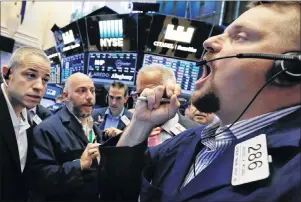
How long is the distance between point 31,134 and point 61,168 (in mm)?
146

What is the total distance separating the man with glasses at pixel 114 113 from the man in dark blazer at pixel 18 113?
196 millimetres

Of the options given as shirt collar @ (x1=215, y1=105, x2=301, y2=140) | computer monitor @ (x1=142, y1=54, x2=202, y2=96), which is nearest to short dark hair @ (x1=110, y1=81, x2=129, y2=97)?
computer monitor @ (x1=142, y1=54, x2=202, y2=96)

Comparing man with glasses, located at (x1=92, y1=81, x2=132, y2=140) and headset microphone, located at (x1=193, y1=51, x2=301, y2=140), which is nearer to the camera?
headset microphone, located at (x1=193, y1=51, x2=301, y2=140)

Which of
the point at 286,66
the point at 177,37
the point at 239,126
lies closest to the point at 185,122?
the point at 177,37

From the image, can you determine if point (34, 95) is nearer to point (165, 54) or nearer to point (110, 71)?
point (110, 71)

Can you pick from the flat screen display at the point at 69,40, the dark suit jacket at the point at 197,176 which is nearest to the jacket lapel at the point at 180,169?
the dark suit jacket at the point at 197,176

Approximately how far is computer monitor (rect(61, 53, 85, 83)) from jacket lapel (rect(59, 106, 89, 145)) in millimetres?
139

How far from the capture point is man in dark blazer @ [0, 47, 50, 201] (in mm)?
996

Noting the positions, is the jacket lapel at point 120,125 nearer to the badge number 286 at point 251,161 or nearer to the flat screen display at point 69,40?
the flat screen display at point 69,40

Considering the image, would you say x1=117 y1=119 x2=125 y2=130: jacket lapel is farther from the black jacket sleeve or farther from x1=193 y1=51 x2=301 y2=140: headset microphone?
x1=193 y1=51 x2=301 y2=140: headset microphone

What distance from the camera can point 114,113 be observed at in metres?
1.07

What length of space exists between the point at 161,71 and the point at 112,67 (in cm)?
17

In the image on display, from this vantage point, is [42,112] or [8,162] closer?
[8,162]

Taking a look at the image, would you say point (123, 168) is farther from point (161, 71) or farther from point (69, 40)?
point (69, 40)
